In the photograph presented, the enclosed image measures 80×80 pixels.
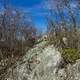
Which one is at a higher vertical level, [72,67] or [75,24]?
[75,24]

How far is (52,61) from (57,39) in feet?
4.83

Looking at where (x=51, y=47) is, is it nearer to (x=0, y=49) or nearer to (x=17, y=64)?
(x=17, y=64)

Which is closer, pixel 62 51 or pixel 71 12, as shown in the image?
pixel 62 51

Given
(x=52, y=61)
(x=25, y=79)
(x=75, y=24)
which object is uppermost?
(x=75, y=24)

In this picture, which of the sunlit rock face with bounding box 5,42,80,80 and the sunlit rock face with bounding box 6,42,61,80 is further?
the sunlit rock face with bounding box 6,42,61,80

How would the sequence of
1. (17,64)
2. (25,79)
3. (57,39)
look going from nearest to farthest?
(25,79) → (17,64) → (57,39)

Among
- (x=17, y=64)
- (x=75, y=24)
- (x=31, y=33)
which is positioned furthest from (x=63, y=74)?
(x=31, y=33)

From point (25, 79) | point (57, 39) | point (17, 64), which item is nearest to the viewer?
point (25, 79)

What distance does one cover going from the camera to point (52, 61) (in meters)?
6.55

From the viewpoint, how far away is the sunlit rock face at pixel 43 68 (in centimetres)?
633

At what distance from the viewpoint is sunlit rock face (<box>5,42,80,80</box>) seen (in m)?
6.33

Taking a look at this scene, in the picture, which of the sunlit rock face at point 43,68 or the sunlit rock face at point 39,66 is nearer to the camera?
the sunlit rock face at point 43,68

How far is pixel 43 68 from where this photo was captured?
6.57m

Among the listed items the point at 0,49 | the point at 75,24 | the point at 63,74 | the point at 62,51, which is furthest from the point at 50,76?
the point at 0,49
